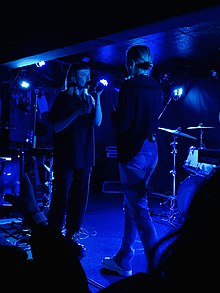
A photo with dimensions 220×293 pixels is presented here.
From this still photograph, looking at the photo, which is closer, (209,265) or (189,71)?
(209,265)

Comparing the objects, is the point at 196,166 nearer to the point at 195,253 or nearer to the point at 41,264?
the point at 41,264

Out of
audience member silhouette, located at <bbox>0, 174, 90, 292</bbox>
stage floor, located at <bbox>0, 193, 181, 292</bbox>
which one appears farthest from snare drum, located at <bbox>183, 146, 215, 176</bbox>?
audience member silhouette, located at <bbox>0, 174, 90, 292</bbox>

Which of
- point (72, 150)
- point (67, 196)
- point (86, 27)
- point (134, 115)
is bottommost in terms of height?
point (67, 196)

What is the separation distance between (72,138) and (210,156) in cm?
238

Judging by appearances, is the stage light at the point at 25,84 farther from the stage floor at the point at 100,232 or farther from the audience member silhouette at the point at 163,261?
the audience member silhouette at the point at 163,261

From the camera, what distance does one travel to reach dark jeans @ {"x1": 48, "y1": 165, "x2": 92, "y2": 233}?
3.79 m

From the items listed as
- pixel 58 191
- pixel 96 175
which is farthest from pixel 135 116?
pixel 96 175

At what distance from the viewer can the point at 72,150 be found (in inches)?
148

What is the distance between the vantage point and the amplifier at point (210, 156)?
509 centimetres

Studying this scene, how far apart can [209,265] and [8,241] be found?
4.15 metres

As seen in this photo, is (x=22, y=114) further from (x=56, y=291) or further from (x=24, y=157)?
(x=56, y=291)

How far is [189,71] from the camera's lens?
350 inches

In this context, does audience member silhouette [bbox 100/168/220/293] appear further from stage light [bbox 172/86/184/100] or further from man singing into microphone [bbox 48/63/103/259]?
stage light [bbox 172/86/184/100]

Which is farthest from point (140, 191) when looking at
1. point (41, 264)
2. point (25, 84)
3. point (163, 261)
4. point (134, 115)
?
point (25, 84)
